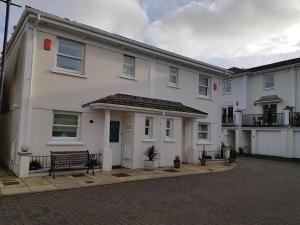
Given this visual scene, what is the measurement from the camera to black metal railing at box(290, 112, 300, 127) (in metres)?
24.1

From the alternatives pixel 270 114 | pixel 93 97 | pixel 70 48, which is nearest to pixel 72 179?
pixel 93 97

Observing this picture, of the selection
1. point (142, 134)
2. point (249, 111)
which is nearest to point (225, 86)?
point (249, 111)

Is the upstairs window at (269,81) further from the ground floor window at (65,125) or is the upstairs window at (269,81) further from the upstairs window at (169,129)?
the ground floor window at (65,125)

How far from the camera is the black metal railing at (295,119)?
24144 mm

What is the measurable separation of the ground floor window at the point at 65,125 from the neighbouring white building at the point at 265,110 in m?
19.0

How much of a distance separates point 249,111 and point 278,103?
10.6 ft

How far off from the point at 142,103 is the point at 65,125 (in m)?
4.00

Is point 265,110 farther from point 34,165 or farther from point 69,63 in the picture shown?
point 34,165

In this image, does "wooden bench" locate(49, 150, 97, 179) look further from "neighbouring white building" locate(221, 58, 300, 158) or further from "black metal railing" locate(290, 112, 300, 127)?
"black metal railing" locate(290, 112, 300, 127)

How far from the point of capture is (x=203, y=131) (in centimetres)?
1869

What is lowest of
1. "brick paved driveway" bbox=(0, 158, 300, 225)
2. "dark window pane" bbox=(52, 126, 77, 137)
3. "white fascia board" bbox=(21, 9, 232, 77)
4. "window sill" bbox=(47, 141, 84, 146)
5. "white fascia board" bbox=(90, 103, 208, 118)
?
"brick paved driveway" bbox=(0, 158, 300, 225)

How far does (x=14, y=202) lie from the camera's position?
7.43 m

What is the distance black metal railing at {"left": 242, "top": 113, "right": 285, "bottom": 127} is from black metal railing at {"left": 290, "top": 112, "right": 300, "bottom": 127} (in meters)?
0.88

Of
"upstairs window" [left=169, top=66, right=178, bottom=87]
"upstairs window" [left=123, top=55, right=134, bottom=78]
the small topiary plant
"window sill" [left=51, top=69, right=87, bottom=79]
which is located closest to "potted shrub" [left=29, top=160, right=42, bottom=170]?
"window sill" [left=51, top=69, right=87, bottom=79]
